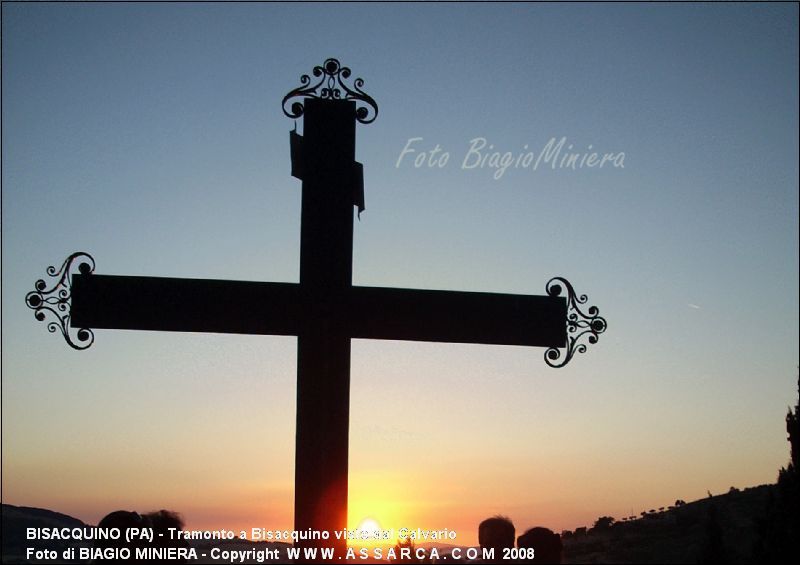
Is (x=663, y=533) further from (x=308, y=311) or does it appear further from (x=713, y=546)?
(x=308, y=311)

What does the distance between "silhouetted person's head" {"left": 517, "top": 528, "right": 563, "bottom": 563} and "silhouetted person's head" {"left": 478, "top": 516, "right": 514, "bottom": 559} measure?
0.15m

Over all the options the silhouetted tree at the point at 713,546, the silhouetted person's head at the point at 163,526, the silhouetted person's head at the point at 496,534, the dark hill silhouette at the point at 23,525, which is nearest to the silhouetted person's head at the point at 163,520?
the silhouetted person's head at the point at 163,526

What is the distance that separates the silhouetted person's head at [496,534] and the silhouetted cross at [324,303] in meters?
1.76

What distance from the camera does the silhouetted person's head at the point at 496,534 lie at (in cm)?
576

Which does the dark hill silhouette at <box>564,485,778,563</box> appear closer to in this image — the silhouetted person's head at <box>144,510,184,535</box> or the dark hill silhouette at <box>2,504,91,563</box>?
the silhouetted person's head at <box>144,510,184,535</box>

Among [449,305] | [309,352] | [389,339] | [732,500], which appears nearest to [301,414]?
[309,352]

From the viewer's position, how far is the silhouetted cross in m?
7.42

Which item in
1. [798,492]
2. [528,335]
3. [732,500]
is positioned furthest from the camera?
[528,335]

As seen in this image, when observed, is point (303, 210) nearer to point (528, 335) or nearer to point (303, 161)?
point (303, 161)

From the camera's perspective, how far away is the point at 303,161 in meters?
7.69

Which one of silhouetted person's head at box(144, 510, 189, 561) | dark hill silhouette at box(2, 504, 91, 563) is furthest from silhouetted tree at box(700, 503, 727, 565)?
dark hill silhouette at box(2, 504, 91, 563)

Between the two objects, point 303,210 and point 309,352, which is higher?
point 303,210

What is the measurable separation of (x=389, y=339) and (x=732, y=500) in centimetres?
283

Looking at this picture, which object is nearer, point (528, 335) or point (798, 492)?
point (798, 492)
